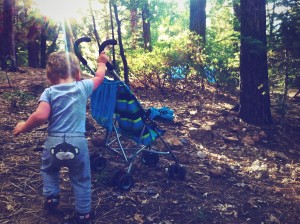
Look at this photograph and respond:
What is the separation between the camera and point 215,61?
809 cm

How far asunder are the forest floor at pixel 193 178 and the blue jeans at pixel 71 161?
40 centimetres

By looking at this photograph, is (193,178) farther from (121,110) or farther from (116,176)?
(121,110)

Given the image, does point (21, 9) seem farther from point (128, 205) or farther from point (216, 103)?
point (128, 205)

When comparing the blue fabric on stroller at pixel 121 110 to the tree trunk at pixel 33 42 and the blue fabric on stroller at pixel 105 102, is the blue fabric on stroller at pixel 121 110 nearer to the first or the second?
A: the blue fabric on stroller at pixel 105 102

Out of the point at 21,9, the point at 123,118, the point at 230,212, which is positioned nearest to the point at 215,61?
the point at 123,118

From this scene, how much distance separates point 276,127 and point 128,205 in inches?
180

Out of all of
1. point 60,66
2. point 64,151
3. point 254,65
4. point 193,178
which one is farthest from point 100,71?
point 254,65

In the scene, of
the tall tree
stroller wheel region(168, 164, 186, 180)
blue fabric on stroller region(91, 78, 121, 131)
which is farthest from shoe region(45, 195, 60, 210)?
the tall tree

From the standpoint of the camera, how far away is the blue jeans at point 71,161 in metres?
2.88

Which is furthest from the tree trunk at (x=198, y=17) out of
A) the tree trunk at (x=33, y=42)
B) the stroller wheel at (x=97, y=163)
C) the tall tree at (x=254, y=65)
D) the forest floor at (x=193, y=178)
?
the tree trunk at (x=33, y=42)

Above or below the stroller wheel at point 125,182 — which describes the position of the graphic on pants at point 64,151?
above

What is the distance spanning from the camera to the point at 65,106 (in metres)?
2.93

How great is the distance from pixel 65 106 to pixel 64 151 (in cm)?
44

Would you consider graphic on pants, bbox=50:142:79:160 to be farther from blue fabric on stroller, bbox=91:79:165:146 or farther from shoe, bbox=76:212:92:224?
blue fabric on stroller, bbox=91:79:165:146
